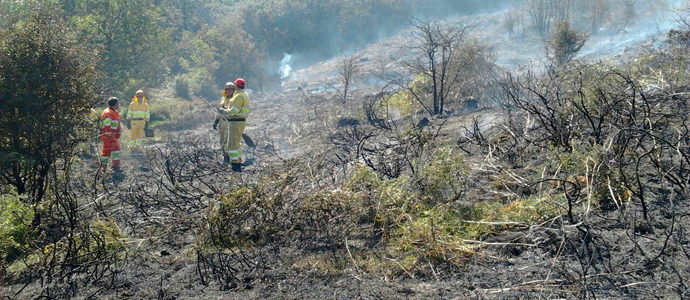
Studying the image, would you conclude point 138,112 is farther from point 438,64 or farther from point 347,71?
point 347,71

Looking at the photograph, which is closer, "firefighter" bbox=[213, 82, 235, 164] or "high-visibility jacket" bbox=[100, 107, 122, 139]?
"high-visibility jacket" bbox=[100, 107, 122, 139]

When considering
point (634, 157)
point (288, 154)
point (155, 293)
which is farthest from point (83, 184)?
point (634, 157)

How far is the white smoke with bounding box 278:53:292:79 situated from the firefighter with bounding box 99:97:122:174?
80.0 ft

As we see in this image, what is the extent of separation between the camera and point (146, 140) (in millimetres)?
14773

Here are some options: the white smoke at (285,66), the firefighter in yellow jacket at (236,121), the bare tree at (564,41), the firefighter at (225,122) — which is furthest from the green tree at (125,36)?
the white smoke at (285,66)

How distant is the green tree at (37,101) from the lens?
677cm

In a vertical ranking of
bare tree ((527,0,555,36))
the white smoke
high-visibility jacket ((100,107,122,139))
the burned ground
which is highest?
bare tree ((527,0,555,36))

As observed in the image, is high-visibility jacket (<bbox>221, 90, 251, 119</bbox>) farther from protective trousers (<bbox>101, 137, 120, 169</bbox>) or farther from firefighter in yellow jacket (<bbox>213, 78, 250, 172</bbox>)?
protective trousers (<bbox>101, 137, 120, 169</bbox>)

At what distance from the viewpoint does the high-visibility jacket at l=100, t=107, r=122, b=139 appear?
33.5 ft

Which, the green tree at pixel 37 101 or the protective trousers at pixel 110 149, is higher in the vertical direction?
the green tree at pixel 37 101

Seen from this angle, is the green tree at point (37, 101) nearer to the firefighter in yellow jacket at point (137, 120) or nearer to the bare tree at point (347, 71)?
the firefighter in yellow jacket at point (137, 120)

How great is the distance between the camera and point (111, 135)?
10.3 metres

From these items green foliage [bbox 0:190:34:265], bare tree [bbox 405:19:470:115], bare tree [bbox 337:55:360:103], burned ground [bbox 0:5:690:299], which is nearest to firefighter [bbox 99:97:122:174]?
burned ground [bbox 0:5:690:299]

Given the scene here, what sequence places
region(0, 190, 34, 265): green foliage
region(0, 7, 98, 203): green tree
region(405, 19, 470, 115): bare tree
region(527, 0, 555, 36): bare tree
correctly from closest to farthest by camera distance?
region(0, 190, 34, 265): green foliage → region(0, 7, 98, 203): green tree → region(405, 19, 470, 115): bare tree → region(527, 0, 555, 36): bare tree
